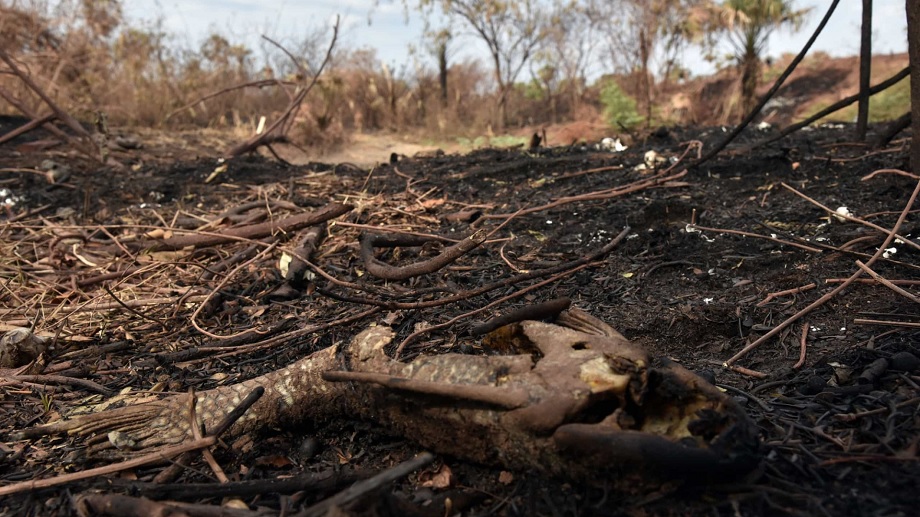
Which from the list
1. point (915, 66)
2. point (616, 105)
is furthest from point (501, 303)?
point (616, 105)

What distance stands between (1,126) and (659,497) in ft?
32.5

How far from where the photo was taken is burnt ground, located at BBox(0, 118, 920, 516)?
5.04 feet

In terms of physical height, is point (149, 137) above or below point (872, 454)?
above

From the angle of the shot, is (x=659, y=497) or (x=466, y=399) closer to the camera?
(x=659, y=497)

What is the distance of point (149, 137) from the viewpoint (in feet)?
29.9

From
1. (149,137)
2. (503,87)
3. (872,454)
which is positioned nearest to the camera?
(872,454)

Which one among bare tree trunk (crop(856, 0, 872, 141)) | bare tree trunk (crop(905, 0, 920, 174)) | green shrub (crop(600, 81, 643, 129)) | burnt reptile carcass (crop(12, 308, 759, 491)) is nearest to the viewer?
burnt reptile carcass (crop(12, 308, 759, 491))

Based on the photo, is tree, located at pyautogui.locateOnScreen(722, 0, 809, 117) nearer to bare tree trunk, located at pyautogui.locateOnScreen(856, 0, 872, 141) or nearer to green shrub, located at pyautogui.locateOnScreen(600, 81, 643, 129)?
green shrub, located at pyautogui.locateOnScreen(600, 81, 643, 129)

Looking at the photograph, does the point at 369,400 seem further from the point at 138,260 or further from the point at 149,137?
the point at 149,137

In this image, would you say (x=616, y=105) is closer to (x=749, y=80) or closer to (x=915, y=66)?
(x=749, y=80)

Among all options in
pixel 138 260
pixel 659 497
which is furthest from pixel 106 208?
pixel 659 497

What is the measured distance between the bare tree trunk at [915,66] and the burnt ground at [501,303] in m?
0.23

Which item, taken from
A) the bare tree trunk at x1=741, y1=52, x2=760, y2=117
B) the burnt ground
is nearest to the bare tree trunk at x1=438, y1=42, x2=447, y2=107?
the bare tree trunk at x1=741, y1=52, x2=760, y2=117

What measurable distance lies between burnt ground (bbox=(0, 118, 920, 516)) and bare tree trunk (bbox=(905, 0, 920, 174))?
0.23m
